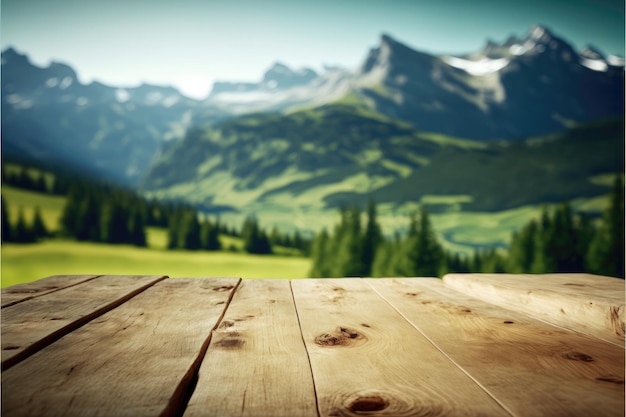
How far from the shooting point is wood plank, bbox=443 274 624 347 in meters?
1.74

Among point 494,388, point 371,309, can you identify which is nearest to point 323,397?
point 494,388

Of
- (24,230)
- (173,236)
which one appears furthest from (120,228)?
(24,230)

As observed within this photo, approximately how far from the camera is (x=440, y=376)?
50.0 inches

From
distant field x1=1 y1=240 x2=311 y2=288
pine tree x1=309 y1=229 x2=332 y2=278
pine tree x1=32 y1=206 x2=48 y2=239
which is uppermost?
pine tree x1=32 y1=206 x2=48 y2=239

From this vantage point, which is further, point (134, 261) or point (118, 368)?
point (134, 261)

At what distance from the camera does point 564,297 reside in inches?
78.4

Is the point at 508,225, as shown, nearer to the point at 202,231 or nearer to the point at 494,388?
the point at 202,231

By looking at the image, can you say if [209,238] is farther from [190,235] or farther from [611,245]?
Result: [611,245]

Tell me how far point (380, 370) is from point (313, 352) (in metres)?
0.27

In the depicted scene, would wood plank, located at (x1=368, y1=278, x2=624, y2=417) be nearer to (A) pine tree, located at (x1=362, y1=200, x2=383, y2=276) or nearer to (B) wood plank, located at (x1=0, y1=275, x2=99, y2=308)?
(B) wood plank, located at (x1=0, y1=275, x2=99, y2=308)

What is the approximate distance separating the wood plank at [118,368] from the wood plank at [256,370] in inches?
2.5

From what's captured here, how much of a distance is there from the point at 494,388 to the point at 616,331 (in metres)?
0.94

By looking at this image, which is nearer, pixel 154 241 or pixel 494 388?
pixel 494 388

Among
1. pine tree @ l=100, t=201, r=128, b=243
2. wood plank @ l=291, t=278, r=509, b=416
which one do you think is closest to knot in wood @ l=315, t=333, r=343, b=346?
wood plank @ l=291, t=278, r=509, b=416
